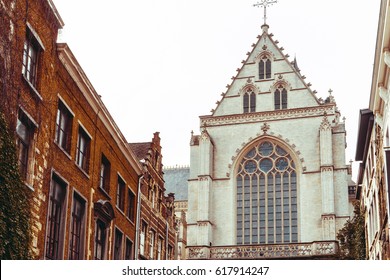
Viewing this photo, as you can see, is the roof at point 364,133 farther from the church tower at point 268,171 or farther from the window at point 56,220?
the church tower at point 268,171

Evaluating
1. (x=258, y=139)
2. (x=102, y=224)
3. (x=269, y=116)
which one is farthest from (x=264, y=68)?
(x=102, y=224)

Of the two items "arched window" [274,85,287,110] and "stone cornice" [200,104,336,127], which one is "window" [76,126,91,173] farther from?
"arched window" [274,85,287,110]

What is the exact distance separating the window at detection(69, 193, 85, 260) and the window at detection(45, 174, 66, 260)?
3.17 ft

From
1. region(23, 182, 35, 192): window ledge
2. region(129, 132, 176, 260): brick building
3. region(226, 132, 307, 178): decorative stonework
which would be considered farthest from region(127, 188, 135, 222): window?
region(226, 132, 307, 178): decorative stonework

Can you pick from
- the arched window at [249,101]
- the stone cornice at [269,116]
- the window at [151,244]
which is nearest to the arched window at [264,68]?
the arched window at [249,101]

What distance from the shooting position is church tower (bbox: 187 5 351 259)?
42.0 meters

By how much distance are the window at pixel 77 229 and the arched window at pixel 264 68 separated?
28.9 metres

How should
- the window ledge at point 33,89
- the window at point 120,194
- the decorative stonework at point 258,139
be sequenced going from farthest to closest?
the decorative stonework at point 258,139 → the window at point 120,194 → the window ledge at point 33,89

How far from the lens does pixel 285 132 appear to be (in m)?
44.8

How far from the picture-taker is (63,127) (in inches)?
750

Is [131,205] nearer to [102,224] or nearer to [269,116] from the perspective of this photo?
[102,224]

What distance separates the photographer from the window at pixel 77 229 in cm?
1962

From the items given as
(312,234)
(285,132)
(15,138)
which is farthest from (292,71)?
(15,138)
